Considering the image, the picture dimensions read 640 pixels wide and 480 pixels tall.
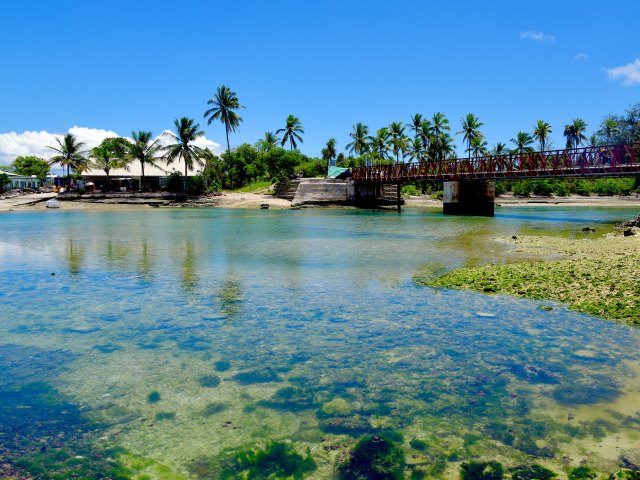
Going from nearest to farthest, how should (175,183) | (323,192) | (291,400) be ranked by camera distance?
(291,400) < (323,192) < (175,183)

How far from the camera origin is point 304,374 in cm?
769

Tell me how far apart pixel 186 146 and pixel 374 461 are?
253ft

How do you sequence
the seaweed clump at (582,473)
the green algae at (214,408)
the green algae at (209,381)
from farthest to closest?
the green algae at (209,381)
the green algae at (214,408)
the seaweed clump at (582,473)

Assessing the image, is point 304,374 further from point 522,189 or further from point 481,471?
point 522,189

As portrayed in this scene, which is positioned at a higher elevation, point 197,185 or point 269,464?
point 197,185

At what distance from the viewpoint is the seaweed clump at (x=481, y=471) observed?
16.2 ft

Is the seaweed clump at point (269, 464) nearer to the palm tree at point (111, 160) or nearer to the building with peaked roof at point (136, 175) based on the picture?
the palm tree at point (111, 160)

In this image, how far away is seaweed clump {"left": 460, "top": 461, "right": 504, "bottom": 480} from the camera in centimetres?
495

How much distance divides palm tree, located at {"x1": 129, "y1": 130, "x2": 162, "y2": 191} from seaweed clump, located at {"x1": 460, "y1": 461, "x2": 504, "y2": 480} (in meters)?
76.8

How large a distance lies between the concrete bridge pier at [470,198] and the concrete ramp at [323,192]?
17.6 meters

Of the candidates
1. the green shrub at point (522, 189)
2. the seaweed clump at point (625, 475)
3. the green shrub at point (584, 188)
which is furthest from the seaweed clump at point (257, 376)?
the green shrub at point (584, 188)

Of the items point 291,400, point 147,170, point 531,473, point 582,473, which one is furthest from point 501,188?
point 531,473

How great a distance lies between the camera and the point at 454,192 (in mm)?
61312

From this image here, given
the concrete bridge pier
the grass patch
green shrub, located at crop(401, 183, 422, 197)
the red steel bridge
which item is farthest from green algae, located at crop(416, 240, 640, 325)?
green shrub, located at crop(401, 183, 422, 197)
